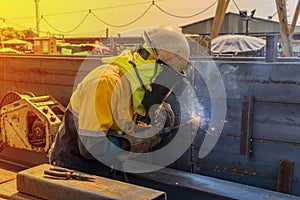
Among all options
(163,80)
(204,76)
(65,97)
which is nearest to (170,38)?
(163,80)

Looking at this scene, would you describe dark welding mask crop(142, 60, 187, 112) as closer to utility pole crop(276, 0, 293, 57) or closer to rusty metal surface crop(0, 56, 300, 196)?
rusty metal surface crop(0, 56, 300, 196)

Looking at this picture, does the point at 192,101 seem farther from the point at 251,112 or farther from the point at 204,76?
the point at 251,112

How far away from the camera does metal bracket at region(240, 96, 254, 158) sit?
329 centimetres

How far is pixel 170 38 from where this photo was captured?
2789mm

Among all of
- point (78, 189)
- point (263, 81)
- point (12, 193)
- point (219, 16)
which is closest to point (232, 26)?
point (219, 16)

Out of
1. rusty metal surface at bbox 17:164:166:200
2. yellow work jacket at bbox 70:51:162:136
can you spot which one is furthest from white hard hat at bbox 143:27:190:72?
rusty metal surface at bbox 17:164:166:200

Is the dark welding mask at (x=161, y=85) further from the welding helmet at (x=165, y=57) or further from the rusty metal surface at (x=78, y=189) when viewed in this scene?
the rusty metal surface at (x=78, y=189)

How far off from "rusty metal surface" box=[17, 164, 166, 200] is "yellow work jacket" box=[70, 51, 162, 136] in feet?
1.44

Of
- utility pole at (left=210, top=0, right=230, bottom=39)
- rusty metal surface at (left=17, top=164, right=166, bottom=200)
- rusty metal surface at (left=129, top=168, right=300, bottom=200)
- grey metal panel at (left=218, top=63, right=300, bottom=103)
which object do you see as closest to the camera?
rusty metal surface at (left=17, top=164, right=166, bottom=200)

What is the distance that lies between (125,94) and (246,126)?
1.19 metres

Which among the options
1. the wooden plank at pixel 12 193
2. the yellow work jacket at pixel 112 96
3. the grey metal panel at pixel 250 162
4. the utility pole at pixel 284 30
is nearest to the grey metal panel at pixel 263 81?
the grey metal panel at pixel 250 162

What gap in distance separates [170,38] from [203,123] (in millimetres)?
1091

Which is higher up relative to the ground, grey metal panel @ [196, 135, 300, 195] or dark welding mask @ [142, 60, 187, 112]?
dark welding mask @ [142, 60, 187, 112]

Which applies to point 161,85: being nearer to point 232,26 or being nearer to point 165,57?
point 165,57
